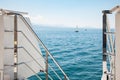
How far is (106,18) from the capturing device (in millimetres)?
2771

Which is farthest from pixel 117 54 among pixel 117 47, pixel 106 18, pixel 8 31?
pixel 8 31

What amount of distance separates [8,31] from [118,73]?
5.37 ft

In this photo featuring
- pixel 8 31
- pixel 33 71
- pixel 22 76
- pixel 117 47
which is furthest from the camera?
pixel 33 71

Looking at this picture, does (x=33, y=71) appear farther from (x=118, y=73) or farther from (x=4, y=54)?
(x=118, y=73)

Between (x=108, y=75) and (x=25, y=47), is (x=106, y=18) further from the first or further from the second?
(x=25, y=47)

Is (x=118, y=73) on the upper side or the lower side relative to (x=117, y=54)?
lower

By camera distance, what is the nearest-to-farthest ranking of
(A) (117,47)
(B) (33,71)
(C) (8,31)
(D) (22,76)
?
1. (A) (117,47)
2. (C) (8,31)
3. (D) (22,76)
4. (B) (33,71)

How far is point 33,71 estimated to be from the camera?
3.71 m

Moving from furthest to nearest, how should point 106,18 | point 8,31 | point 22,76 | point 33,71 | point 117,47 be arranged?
point 33,71, point 22,76, point 8,31, point 106,18, point 117,47

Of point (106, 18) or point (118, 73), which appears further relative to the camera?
point (106, 18)

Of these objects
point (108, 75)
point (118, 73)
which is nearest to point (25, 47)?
point (108, 75)

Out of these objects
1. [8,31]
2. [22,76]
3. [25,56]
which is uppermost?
[8,31]

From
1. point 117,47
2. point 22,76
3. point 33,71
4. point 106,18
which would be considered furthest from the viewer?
point 33,71

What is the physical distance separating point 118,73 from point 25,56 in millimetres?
1660
